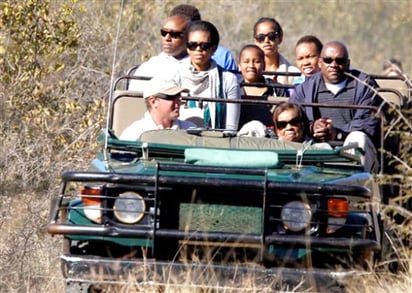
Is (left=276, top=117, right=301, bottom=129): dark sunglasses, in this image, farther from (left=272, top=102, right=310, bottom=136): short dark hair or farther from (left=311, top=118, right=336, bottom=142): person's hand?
(left=311, top=118, right=336, bottom=142): person's hand

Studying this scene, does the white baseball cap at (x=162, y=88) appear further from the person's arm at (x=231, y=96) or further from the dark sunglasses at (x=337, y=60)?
the dark sunglasses at (x=337, y=60)

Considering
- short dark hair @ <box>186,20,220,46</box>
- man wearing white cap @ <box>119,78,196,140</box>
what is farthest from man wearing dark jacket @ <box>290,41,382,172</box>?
man wearing white cap @ <box>119,78,196,140</box>

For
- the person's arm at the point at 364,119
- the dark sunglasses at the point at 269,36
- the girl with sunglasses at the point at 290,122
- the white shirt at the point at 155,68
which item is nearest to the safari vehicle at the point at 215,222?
the girl with sunglasses at the point at 290,122

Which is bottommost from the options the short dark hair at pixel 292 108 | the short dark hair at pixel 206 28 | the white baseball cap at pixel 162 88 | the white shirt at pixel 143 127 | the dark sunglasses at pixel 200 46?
the white shirt at pixel 143 127

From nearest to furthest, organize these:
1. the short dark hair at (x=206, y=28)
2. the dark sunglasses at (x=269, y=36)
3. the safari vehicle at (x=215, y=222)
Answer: the safari vehicle at (x=215, y=222)
the short dark hair at (x=206, y=28)
the dark sunglasses at (x=269, y=36)

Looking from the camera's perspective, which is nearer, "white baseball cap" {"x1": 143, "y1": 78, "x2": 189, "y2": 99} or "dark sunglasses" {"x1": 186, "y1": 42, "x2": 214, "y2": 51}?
"white baseball cap" {"x1": 143, "y1": 78, "x2": 189, "y2": 99}

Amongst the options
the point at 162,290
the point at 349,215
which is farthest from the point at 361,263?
the point at 162,290

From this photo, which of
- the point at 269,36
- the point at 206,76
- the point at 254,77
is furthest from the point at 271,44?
the point at 206,76

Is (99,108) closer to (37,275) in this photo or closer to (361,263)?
(37,275)

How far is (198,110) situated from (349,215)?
186 cm

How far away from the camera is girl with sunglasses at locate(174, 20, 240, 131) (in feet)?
27.9

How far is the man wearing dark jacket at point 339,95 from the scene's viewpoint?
8.35m

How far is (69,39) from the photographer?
1076 cm

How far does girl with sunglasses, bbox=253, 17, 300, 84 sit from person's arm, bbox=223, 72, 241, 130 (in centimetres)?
167
